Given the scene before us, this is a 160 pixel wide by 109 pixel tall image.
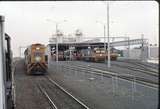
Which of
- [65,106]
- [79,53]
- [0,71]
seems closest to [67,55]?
[79,53]

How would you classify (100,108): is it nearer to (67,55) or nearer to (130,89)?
(130,89)

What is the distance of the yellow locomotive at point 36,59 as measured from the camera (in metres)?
37.9

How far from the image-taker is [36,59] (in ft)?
125

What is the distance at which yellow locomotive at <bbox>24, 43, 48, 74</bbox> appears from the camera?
124 ft

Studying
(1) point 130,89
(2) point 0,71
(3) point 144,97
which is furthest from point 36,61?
(2) point 0,71

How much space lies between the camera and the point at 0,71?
5688 mm

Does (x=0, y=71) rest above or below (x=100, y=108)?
above

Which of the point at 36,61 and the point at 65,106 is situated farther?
the point at 36,61

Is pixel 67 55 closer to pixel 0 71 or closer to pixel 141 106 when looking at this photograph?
pixel 141 106

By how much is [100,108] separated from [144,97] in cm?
328

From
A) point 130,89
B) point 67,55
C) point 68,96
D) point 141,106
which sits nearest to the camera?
point 141,106

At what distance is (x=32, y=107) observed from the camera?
1542 centimetres

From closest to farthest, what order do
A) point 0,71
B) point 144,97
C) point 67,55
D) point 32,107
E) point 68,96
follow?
point 0,71 < point 32,107 < point 144,97 < point 68,96 < point 67,55

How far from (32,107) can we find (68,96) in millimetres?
3792
